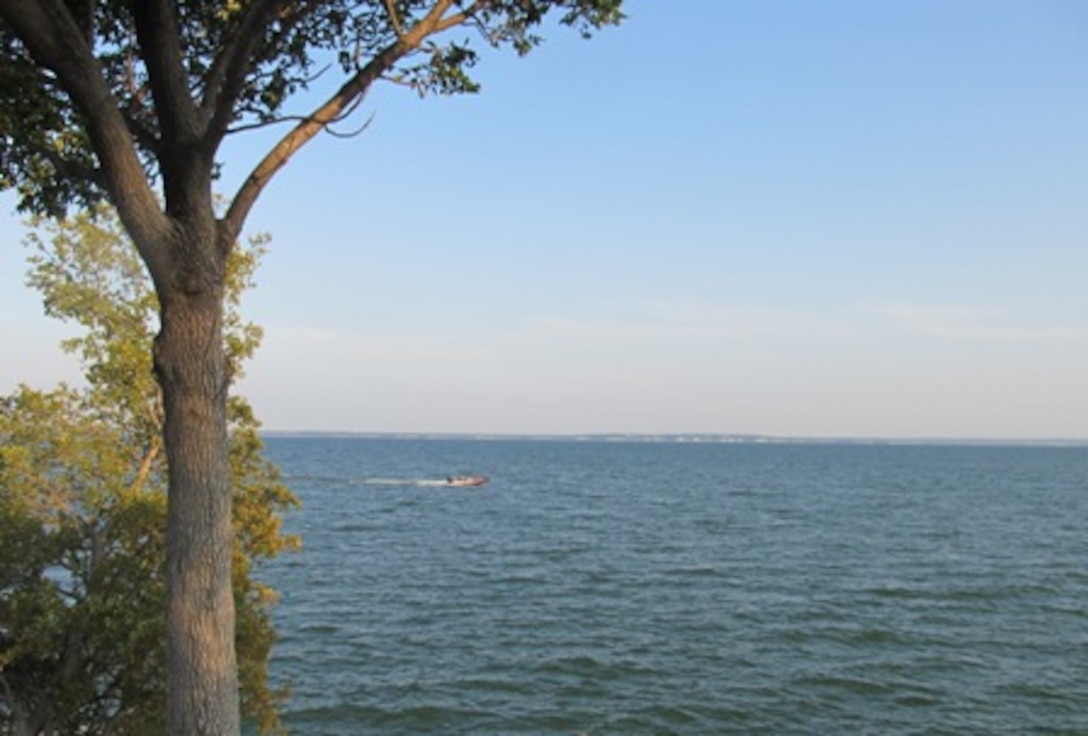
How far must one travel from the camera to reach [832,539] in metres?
54.3

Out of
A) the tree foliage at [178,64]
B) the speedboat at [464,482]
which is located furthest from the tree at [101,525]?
the speedboat at [464,482]

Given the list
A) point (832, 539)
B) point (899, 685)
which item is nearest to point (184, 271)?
point (899, 685)

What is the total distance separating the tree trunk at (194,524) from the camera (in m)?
6.12

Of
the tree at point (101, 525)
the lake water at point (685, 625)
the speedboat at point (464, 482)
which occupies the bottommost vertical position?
the speedboat at point (464, 482)

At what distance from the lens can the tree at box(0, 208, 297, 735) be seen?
579 inches

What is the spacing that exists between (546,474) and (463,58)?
428 ft

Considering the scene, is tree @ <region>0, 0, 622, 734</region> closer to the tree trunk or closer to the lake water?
the tree trunk

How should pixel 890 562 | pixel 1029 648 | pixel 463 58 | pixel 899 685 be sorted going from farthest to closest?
pixel 890 562
pixel 1029 648
pixel 899 685
pixel 463 58

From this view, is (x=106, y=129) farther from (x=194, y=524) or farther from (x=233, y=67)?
(x=194, y=524)

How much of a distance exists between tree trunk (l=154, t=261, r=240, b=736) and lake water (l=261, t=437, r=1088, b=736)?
662 inches

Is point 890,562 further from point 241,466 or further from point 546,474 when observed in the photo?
point 546,474

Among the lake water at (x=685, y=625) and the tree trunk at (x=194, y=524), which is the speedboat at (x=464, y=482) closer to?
the lake water at (x=685, y=625)

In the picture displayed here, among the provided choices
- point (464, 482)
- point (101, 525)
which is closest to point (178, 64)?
point (101, 525)

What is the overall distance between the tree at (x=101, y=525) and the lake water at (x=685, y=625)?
6787mm
